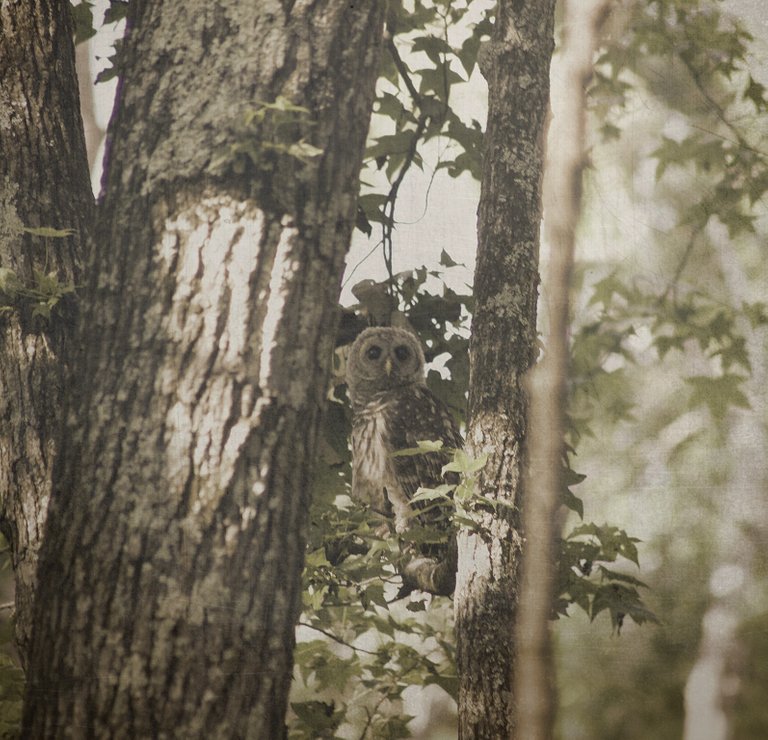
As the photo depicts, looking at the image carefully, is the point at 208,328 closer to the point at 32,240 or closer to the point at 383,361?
the point at 32,240

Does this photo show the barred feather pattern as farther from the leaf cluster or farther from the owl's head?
the leaf cluster

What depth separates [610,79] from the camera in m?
1.28

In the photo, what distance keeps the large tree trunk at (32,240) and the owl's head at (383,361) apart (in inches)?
22.4

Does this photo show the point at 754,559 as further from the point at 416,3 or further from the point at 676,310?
the point at 416,3

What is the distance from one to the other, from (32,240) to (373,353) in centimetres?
68

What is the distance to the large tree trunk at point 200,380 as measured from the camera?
2.27 feet

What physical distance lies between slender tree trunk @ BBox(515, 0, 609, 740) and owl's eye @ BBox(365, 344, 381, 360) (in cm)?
39

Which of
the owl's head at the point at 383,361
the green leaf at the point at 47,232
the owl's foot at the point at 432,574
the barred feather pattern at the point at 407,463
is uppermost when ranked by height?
the green leaf at the point at 47,232

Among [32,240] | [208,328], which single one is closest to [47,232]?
[32,240]

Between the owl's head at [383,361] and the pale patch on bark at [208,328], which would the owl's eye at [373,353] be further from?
the pale patch on bark at [208,328]

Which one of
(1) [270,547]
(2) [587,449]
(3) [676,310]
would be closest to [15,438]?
(1) [270,547]

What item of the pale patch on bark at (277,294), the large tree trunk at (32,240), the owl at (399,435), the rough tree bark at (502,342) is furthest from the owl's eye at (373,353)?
the pale patch on bark at (277,294)

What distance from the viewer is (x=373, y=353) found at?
1.50 m

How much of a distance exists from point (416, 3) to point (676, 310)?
2.26ft
